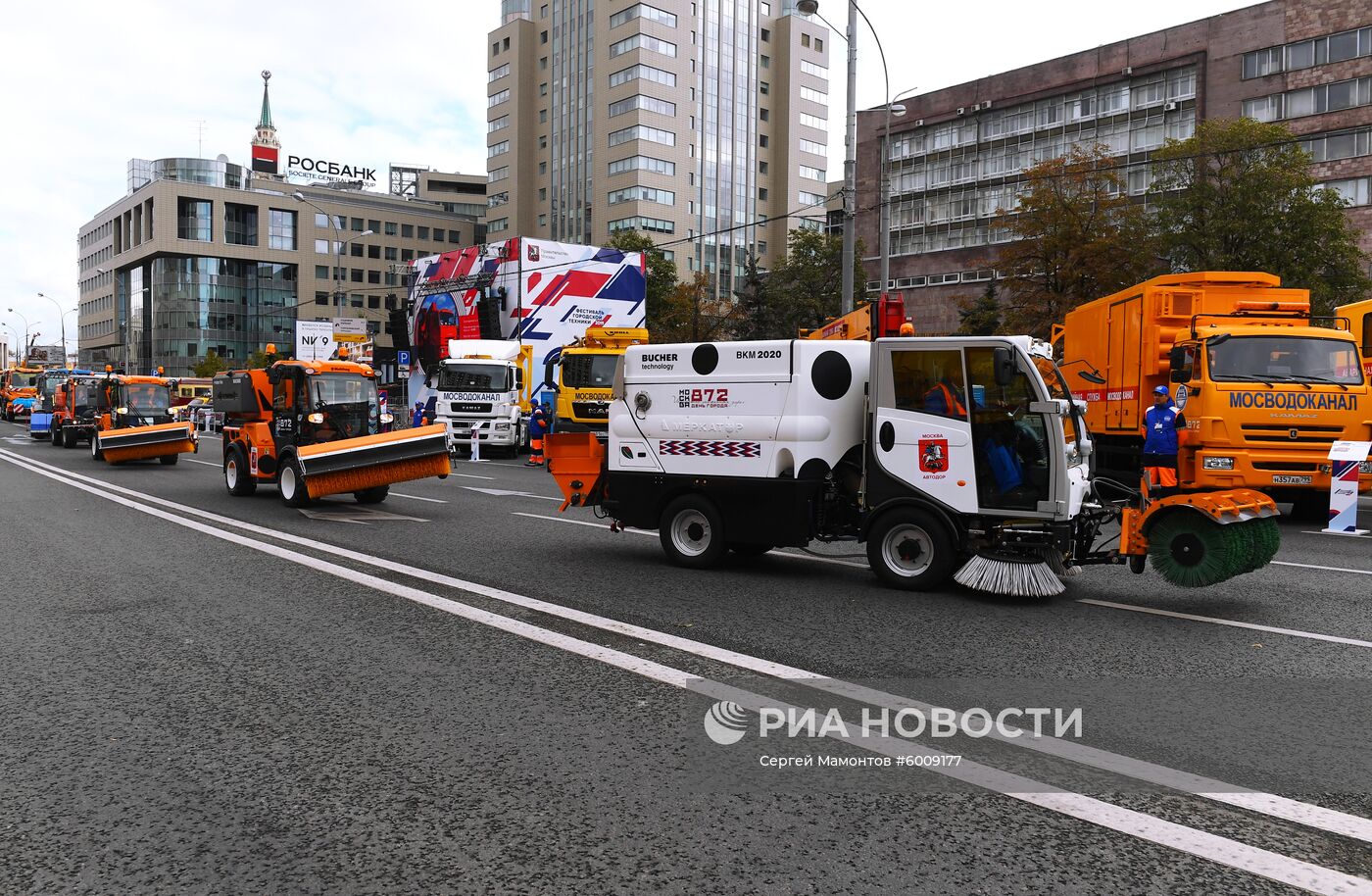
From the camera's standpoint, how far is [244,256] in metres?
108

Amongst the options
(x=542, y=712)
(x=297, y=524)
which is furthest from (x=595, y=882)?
(x=297, y=524)

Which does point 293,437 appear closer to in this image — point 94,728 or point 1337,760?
point 94,728

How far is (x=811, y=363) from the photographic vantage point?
8500 millimetres

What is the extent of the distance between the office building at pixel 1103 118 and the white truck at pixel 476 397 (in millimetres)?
27986

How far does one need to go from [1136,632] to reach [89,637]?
684 cm

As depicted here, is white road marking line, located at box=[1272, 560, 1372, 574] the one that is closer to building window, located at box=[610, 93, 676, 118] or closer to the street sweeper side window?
the street sweeper side window

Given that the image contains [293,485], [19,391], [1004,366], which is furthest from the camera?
[19,391]

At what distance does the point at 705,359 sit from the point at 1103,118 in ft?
205

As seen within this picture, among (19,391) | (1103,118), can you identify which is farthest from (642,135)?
(19,391)

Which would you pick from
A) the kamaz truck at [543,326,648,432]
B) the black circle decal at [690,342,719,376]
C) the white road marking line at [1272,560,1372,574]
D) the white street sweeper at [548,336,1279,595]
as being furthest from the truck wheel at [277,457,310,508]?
the white road marking line at [1272,560,1372,574]

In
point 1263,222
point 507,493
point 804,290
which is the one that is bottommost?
point 507,493

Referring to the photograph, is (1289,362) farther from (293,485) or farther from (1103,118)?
(1103,118)

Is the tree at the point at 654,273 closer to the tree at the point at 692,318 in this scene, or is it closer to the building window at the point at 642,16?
the tree at the point at 692,318

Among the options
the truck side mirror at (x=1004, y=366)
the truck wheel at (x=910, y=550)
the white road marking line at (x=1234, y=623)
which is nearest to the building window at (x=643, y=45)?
the truck side mirror at (x=1004, y=366)
